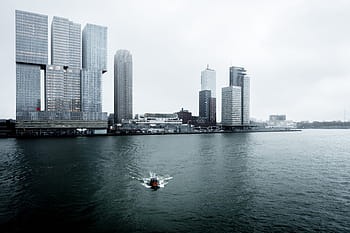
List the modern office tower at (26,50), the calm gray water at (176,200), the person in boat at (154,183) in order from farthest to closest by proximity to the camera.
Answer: the modern office tower at (26,50), the person in boat at (154,183), the calm gray water at (176,200)

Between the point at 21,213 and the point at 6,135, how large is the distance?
179m

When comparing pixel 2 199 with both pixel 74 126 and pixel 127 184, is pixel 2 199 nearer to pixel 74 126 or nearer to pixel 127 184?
pixel 127 184

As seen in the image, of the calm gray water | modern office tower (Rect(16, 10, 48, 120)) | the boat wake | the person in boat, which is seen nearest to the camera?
the calm gray water

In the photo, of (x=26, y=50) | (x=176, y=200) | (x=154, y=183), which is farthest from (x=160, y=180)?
(x=26, y=50)

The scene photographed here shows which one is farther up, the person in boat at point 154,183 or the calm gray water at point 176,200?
the person in boat at point 154,183

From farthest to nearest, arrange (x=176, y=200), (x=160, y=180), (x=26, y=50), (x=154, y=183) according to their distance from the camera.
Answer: (x=26, y=50) < (x=160, y=180) < (x=154, y=183) < (x=176, y=200)

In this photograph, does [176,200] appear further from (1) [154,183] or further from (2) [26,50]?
(2) [26,50]

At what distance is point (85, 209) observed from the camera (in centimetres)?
2823

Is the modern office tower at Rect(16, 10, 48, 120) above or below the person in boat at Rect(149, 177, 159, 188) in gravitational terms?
above

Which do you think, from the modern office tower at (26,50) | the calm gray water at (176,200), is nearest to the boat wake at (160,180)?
the calm gray water at (176,200)

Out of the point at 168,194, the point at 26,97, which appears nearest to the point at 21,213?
the point at 168,194

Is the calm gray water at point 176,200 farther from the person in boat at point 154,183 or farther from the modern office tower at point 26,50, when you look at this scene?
the modern office tower at point 26,50

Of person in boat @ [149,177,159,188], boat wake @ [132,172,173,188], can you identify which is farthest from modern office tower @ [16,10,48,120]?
person in boat @ [149,177,159,188]

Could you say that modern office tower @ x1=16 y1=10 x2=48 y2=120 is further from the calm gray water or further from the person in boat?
the person in boat
